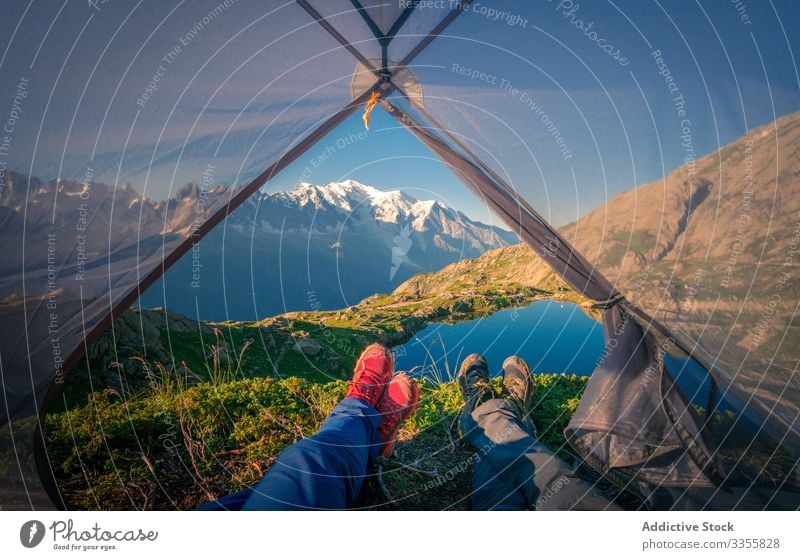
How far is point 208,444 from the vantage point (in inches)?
74.9

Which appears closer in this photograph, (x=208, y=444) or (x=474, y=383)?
(x=208, y=444)

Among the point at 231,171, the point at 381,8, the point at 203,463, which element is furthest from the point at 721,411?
the point at 231,171

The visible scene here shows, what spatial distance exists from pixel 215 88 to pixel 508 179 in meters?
1.62

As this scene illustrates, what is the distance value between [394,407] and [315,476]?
2.61ft

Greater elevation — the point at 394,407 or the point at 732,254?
the point at 732,254

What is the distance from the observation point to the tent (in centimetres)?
151

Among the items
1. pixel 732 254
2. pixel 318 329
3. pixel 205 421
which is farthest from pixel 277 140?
pixel 318 329

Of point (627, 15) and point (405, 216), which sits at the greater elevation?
point (627, 15)

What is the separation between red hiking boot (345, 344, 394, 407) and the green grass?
286 millimetres

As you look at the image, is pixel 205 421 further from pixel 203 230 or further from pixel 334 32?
pixel 334 32

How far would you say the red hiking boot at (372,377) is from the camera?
2.13 meters

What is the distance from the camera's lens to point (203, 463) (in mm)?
1797

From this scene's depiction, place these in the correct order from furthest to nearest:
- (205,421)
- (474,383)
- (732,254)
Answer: (474,383)
(205,421)
(732,254)

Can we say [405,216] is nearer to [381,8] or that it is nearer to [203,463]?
[381,8]
